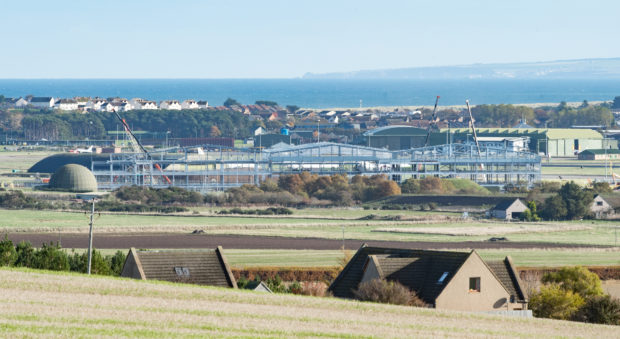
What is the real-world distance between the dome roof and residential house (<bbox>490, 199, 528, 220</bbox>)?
1523 inches

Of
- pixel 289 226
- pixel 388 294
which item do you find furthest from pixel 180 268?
pixel 289 226

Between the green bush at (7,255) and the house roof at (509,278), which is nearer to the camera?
the house roof at (509,278)

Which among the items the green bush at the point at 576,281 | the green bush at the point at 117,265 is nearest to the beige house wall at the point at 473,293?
the green bush at the point at 576,281

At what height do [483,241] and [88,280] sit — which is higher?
[88,280]

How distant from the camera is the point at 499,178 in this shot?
13300 centimetres

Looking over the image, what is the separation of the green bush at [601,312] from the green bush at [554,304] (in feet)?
1.57

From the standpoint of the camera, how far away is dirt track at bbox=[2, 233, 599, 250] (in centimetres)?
6694

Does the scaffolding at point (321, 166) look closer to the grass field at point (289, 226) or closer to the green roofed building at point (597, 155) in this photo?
the grass field at point (289, 226)

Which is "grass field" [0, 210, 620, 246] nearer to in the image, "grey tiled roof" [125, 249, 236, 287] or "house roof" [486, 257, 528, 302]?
"house roof" [486, 257, 528, 302]

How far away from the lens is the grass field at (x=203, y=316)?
24625 mm

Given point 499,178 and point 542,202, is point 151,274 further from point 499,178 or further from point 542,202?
point 499,178

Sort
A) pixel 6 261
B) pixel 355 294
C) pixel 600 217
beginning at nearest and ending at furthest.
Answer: pixel 355 294 < pixel 6 261 < pixel 600 217

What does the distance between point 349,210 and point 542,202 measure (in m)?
15.0

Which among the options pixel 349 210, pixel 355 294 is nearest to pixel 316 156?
pixel 349 210
